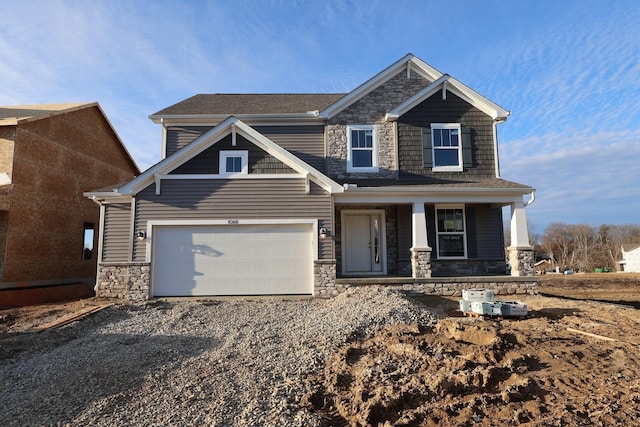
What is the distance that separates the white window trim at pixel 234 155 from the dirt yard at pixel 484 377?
5.88 meters

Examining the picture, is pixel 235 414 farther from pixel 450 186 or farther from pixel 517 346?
pixel 450 186

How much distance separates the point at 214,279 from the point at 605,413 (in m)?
9.05

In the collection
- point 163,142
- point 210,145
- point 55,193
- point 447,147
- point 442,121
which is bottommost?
point 55,193

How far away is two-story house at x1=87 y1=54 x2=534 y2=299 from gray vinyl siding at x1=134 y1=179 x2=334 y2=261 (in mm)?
30

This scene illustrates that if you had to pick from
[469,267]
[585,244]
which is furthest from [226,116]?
[585,244]

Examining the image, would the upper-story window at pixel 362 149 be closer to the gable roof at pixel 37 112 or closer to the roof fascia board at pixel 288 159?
the roof fascia board at pixel 288 159

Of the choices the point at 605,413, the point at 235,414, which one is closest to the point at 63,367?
the point at 235,414

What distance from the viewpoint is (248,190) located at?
11.0 m

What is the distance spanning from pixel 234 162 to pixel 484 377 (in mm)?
8589

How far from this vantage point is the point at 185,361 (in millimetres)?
5785

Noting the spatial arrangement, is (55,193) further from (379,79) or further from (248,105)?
(379,79)

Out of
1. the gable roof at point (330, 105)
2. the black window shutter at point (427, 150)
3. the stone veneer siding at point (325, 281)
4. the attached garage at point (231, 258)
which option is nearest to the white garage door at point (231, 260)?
the attached garage at point (231, 258)

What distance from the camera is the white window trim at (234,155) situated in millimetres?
11008

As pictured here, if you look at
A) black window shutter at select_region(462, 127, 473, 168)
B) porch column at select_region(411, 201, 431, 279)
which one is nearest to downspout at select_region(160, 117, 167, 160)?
porch column at select_region(411, 201, 431, 279)
